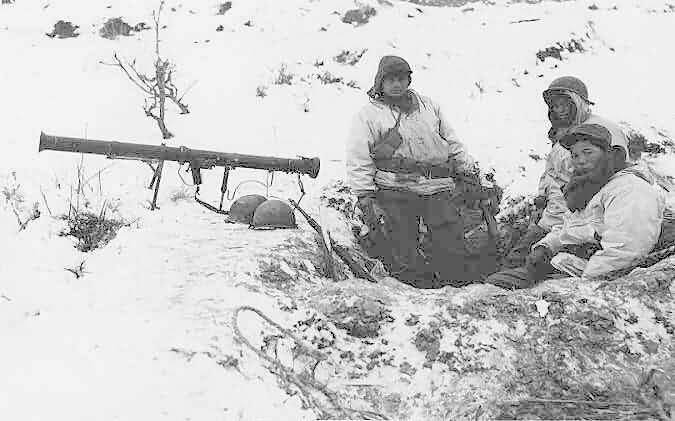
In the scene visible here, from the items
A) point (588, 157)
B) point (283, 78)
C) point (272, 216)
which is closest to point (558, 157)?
point (588, 157)

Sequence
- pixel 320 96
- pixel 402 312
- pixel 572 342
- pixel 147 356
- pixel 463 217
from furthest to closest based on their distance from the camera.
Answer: pixel 320 96 < pixel 463 217 < pixel 402 312 < pixel 572 342 < pixel 147 356

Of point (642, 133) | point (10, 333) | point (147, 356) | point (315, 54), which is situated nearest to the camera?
point (147, 356)

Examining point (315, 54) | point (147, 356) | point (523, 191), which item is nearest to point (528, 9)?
point (315, 54)

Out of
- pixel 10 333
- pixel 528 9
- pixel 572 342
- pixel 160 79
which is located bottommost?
pixel 10 333

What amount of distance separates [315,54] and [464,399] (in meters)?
7.43

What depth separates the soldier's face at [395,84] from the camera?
17.0 feet

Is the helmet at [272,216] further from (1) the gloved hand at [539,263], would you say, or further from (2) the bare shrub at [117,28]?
(2) the bare shrub at [117,28]

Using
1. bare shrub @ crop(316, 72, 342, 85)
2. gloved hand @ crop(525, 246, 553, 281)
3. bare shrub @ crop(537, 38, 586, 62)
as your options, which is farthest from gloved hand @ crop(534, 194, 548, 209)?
bare shrub @ crop(537, 38, 586, 62)

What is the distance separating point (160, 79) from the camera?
22.3 ft

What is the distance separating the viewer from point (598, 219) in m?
3.93

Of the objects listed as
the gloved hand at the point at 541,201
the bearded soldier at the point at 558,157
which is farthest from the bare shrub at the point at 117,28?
the gloved hand at the point at 541,201

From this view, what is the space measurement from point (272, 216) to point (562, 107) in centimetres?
254

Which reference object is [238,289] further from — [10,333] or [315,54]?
[315,54]

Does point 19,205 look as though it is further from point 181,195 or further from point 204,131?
point 204,131
